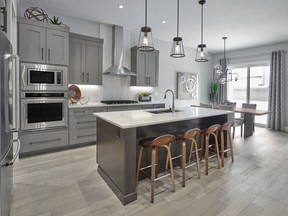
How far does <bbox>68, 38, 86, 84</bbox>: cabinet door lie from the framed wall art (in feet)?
12.1

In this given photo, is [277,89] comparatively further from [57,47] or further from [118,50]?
[57,47]

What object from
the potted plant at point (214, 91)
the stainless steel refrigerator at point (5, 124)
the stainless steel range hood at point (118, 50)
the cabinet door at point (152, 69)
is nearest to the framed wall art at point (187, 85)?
the potted plant at point (214, 91)

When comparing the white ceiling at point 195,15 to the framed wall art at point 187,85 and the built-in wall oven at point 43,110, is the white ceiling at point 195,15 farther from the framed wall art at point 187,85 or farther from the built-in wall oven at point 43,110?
the built-in wall oven at point 43,110

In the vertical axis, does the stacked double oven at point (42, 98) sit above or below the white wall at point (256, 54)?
below

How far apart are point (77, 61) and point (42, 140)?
1871mm

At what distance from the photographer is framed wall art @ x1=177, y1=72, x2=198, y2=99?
6.64 m

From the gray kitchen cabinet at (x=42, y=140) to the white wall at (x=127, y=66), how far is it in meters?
1.27

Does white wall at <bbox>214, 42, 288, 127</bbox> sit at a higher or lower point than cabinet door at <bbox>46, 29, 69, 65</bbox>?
higher

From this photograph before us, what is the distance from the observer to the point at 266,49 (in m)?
6.22

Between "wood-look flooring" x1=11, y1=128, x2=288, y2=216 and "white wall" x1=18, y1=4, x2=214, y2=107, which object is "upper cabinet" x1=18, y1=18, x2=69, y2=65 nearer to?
"white wall" x1=18, y1=4, x2=214, y2=107

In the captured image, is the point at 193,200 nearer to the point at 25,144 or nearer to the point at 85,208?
the point at 85,208

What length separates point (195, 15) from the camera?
397cm

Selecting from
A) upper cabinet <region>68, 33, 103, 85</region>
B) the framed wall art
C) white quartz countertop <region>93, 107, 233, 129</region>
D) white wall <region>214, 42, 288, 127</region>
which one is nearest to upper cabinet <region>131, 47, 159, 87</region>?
upper cabinet <region>68, 33, 103, 85</region>

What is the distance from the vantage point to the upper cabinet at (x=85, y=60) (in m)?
3.96
